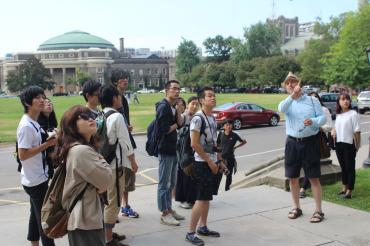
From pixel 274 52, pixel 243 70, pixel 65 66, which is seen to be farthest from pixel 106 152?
pixel 65 66

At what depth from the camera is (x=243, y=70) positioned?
9556 cm

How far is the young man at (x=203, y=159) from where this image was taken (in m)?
5.22

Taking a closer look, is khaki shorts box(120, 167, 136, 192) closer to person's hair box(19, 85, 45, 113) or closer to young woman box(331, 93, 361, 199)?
person's hair box(19, 85, 45, 113)

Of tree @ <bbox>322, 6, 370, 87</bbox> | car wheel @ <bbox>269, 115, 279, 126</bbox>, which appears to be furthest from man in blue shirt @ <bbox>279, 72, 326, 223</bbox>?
tree @ <bbox>322, 6, 370, 87</bbox>

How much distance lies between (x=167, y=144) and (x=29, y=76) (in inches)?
5310

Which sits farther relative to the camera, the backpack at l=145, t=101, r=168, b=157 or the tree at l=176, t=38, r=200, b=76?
the tree at l=176, t=38, r=200, b=76

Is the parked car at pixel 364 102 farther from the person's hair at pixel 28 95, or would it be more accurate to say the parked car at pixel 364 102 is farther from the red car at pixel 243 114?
the person's hair at pixel 28 95

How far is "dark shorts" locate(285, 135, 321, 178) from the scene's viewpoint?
6.16 metres

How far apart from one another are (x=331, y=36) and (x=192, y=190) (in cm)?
7852

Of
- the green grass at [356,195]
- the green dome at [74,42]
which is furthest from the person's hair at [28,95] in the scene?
the green dome at [74,42]

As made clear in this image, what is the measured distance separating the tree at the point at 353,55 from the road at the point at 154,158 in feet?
93.8

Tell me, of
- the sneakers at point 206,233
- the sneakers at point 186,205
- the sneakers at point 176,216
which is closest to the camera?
the sneakers at point 206,233

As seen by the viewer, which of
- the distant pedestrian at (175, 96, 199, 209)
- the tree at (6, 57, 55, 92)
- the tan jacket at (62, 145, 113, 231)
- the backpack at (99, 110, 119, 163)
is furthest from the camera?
the tree at (6, 57, 55, 92)

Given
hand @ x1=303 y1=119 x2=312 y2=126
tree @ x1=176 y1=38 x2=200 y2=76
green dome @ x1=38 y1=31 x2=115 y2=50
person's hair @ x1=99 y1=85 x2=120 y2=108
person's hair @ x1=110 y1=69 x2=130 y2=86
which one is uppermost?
A: green dome @ x1=38 y1=31 x2=115 y2=50
